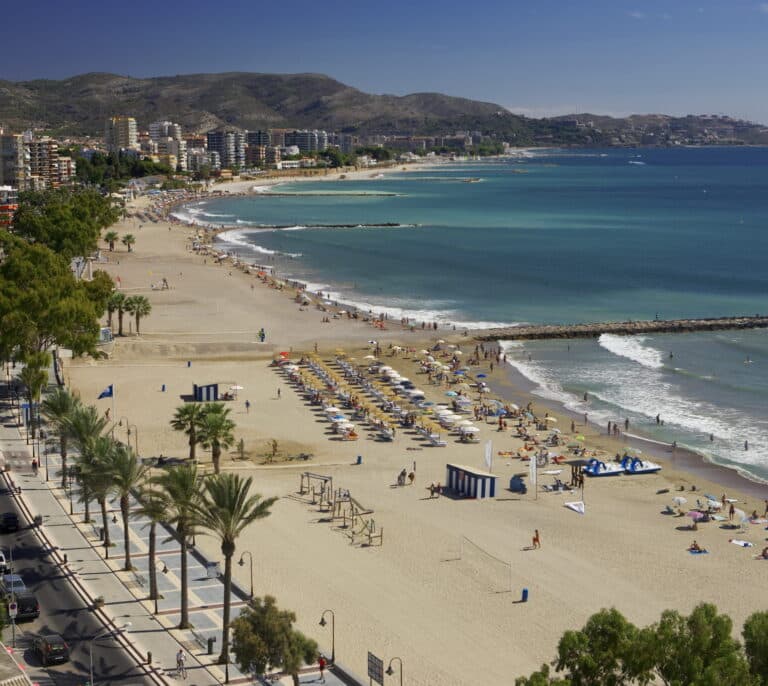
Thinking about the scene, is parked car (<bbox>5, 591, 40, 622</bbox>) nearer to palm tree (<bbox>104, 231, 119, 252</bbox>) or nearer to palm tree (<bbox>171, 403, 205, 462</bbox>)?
palm tree (<bbox>171, 403, 205, 462</bbox>)

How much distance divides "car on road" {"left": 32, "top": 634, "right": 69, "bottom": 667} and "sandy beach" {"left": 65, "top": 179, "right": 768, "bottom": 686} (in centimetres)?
548

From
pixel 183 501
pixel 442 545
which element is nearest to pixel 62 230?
pixel 442 545

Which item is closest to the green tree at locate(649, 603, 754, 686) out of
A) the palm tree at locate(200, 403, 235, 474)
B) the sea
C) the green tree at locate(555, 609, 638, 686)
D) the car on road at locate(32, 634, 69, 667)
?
the green tree at locate(555, 609, 638, 686)

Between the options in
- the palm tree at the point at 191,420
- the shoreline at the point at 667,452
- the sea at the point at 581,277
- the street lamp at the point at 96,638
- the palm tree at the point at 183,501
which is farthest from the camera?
the sea at the point at 581,277

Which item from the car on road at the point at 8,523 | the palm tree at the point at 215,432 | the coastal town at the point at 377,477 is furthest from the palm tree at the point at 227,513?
the palm tree at the point at 215,432

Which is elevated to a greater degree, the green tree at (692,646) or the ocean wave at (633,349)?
the green tree at (692,646)

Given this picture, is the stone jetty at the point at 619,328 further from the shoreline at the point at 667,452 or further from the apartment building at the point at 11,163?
the apartment building at the point at 11,163

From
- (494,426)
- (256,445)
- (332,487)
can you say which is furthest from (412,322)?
(332,487)

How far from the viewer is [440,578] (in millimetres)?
26422

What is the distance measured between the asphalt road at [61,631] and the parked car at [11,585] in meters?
0.64

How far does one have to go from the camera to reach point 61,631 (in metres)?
22.0

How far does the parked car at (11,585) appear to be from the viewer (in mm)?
22506

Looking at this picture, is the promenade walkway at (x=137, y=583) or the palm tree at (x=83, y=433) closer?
the promenade walkway at (x=137, y=583)

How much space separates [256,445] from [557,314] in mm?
34018
